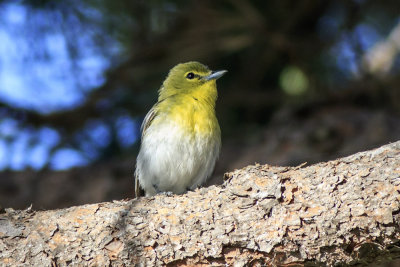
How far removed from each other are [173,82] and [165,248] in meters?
2.95

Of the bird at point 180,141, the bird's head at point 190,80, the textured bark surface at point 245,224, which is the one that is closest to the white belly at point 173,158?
the bird at point 180,141

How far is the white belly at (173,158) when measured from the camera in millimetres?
5242

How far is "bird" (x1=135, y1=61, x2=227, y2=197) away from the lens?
526 centimetres

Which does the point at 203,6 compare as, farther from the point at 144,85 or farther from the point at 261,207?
the point at 261,207

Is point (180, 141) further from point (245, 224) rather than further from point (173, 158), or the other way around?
point (245, 224)

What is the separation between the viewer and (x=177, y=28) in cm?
626

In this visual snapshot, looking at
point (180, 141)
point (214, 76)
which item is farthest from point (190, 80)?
point (180, 141)

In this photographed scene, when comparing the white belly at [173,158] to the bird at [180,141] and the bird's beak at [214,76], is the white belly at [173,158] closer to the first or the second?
the bird at [180,141]

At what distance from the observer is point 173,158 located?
5.28m

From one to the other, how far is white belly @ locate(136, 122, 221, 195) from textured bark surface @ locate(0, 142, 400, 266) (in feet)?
4.73

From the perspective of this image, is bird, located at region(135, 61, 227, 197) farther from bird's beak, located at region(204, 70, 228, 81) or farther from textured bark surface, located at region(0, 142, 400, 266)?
textured bark surface, located at region(0, 142, 400, 266)

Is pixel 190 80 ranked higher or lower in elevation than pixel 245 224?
higher

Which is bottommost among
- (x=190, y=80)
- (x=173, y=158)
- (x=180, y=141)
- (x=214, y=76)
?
(x=173, y=158)

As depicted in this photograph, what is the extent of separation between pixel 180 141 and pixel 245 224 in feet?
6.21
